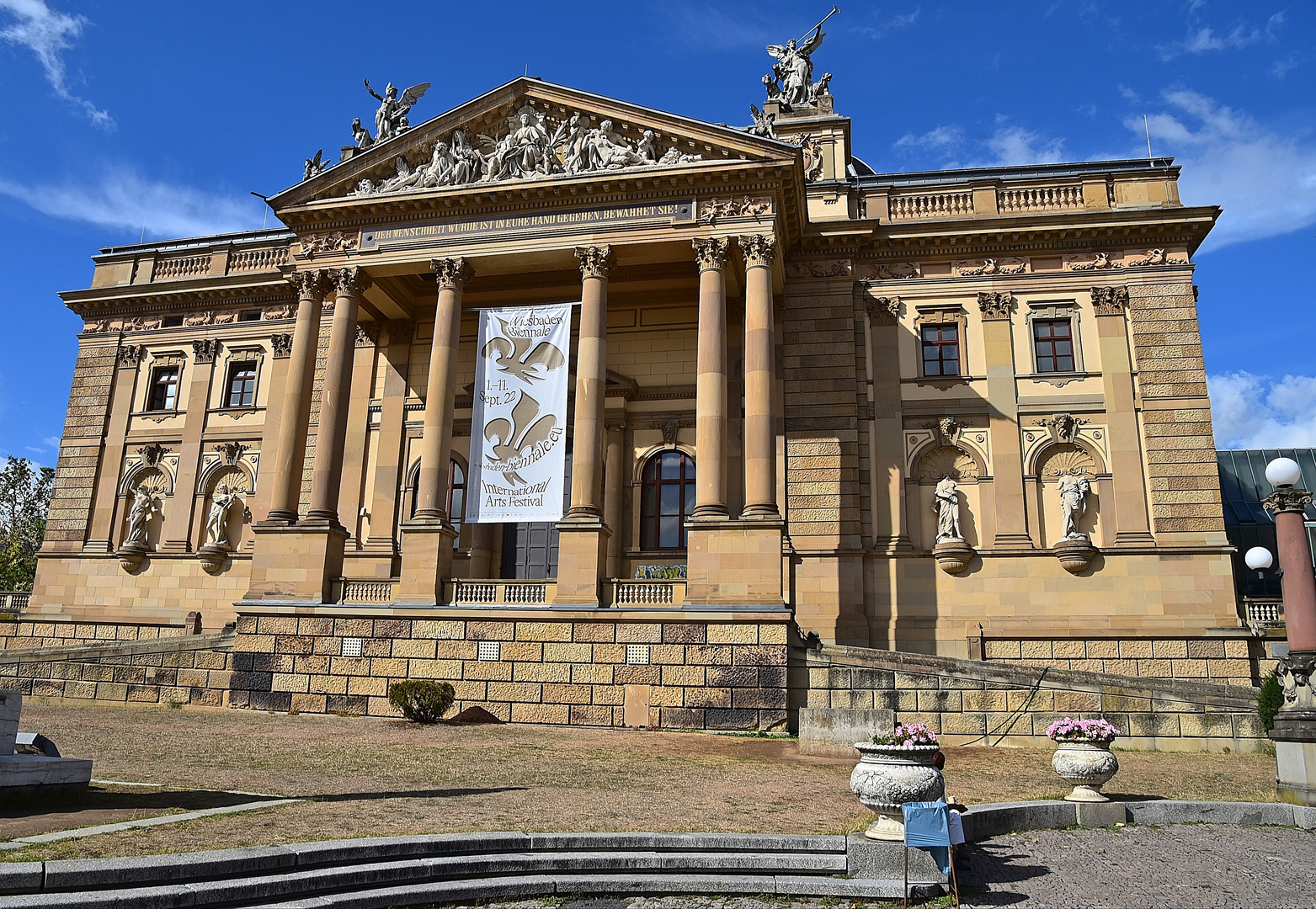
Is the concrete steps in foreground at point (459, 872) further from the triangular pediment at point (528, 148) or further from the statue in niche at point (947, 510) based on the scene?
the triangular pediment at point (528, 148)

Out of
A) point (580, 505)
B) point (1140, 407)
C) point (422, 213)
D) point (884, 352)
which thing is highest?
point (422, 213)

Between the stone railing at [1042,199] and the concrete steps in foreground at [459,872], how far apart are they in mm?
25732

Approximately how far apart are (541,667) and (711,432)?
281 inches

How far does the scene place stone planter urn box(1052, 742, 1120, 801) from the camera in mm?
11789

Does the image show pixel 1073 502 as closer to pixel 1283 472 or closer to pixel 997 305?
pixel 997 305

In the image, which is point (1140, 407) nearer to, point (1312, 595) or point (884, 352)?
point (884, 352)

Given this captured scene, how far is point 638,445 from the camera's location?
30250mm

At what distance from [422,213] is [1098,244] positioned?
20.5 m

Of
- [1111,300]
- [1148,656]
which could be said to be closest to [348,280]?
[1111,300]

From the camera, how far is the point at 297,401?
1074 inches

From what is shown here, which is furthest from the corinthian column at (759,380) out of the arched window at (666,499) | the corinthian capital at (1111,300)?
the corinthian capital at (1111,300)

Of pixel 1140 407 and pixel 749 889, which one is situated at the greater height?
pixel 1140 407

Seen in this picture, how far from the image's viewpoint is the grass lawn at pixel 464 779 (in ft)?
32.3

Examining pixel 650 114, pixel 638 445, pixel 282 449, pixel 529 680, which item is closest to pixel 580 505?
pixel 529 680
